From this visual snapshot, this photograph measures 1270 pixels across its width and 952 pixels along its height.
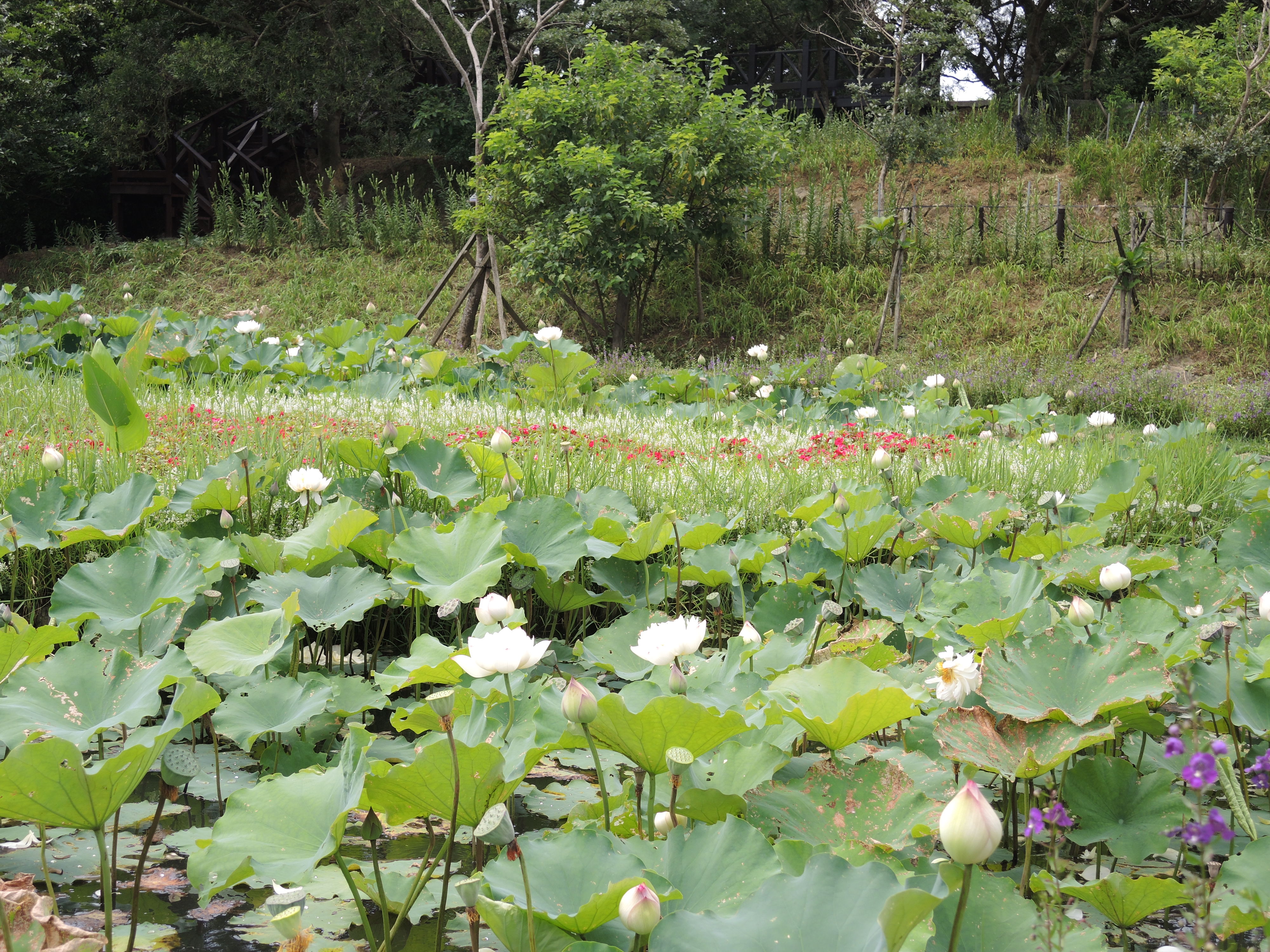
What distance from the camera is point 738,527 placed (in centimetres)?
257

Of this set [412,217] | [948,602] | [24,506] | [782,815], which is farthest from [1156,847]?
[412,217]

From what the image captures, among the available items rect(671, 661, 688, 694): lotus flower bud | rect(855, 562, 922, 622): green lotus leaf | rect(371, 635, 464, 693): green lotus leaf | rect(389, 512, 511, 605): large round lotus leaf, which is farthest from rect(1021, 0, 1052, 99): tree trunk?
rect(671, 661, 688, 694): lotus flower bud

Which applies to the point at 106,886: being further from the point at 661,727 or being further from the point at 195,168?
the point at 195,168

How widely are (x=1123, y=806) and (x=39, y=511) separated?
209 centimetres

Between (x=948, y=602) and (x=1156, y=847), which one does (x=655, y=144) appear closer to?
(x=948, y=602)

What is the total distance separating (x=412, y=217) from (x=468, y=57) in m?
2.59

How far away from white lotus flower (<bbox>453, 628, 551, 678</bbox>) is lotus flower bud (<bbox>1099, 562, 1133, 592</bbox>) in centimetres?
90

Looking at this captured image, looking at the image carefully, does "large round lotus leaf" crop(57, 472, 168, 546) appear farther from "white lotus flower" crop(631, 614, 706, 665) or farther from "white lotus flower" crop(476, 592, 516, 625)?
"white lotus flower" crop(631, 614, 706, 665)

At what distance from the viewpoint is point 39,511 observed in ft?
6.37

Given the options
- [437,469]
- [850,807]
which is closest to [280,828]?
[850,807]

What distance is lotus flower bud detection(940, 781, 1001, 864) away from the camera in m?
0.62

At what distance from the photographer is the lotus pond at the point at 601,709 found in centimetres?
85

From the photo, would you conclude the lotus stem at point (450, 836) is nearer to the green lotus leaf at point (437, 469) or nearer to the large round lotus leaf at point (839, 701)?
the large round lotus leaf at point (839, 701)

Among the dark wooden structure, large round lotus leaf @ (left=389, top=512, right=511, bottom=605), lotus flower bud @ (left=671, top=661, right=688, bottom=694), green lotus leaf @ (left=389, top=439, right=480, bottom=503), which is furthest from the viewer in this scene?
the dark wooden structure
